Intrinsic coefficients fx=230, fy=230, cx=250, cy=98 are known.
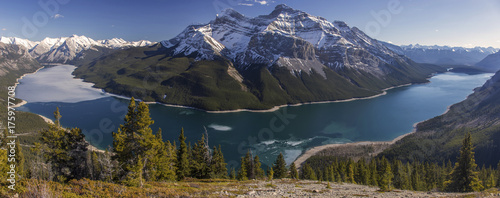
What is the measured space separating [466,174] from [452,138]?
127m

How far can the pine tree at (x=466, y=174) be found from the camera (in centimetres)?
4062

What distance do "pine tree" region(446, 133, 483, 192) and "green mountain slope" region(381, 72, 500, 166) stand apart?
76623mm

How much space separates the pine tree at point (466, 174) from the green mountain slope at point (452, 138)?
251 feet

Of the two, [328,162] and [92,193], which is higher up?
[92,193]

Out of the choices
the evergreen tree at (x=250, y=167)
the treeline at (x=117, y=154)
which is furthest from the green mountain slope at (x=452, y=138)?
the treeline at (x=117, y=154)

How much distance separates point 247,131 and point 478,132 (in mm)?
145062

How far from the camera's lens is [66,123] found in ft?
523

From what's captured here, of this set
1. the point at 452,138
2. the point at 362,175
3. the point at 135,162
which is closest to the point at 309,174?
the point at 362,175

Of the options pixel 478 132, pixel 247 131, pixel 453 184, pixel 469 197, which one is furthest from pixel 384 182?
Result: pixel 478 132

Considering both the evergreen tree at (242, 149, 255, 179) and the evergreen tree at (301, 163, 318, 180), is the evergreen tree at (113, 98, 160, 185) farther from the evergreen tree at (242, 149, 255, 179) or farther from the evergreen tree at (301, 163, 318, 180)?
the evergreen tree at (301, 163, 318, 180)

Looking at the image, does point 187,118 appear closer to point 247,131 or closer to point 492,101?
point 247,131

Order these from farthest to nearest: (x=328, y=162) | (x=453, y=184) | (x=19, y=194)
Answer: (x=328, y=162)
(x=453, y=184)
(x=19, y=194)

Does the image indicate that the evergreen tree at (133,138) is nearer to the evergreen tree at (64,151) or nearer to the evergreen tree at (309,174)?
the evergreen tree at (64,151)

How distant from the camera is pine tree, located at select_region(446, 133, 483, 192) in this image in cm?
4062
